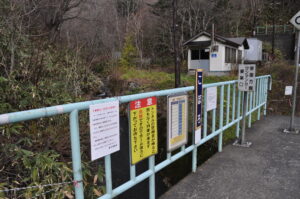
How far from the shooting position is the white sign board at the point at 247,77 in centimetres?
341

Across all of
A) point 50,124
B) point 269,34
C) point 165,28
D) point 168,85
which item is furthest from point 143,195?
point 269,34

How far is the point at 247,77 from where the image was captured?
11.4ft

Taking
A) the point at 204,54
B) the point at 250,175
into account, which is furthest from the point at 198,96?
the point at 204,54

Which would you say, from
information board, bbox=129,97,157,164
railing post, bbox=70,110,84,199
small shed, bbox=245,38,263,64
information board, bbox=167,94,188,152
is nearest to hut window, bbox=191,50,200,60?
small shed, bbox=245,38,263,64

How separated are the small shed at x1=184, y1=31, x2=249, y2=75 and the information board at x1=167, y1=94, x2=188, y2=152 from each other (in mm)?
14821

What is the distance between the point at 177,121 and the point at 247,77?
5.68 feet

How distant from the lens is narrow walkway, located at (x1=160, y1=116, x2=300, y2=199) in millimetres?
2342

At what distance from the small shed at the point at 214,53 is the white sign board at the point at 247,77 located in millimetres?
13360

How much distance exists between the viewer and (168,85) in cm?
1326

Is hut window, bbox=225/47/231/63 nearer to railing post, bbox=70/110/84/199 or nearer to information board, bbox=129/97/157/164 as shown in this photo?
information board, bbox=129/97/157/164

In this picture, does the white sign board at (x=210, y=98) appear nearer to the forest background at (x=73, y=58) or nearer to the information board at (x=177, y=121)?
the information board at (x=177, y=121)

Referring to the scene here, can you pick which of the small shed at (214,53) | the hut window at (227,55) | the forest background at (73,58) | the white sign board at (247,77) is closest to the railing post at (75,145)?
the forest background at (73,58)

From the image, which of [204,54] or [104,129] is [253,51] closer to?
[204,54]

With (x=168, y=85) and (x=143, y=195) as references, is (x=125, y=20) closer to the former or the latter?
(x=168, y=85)
